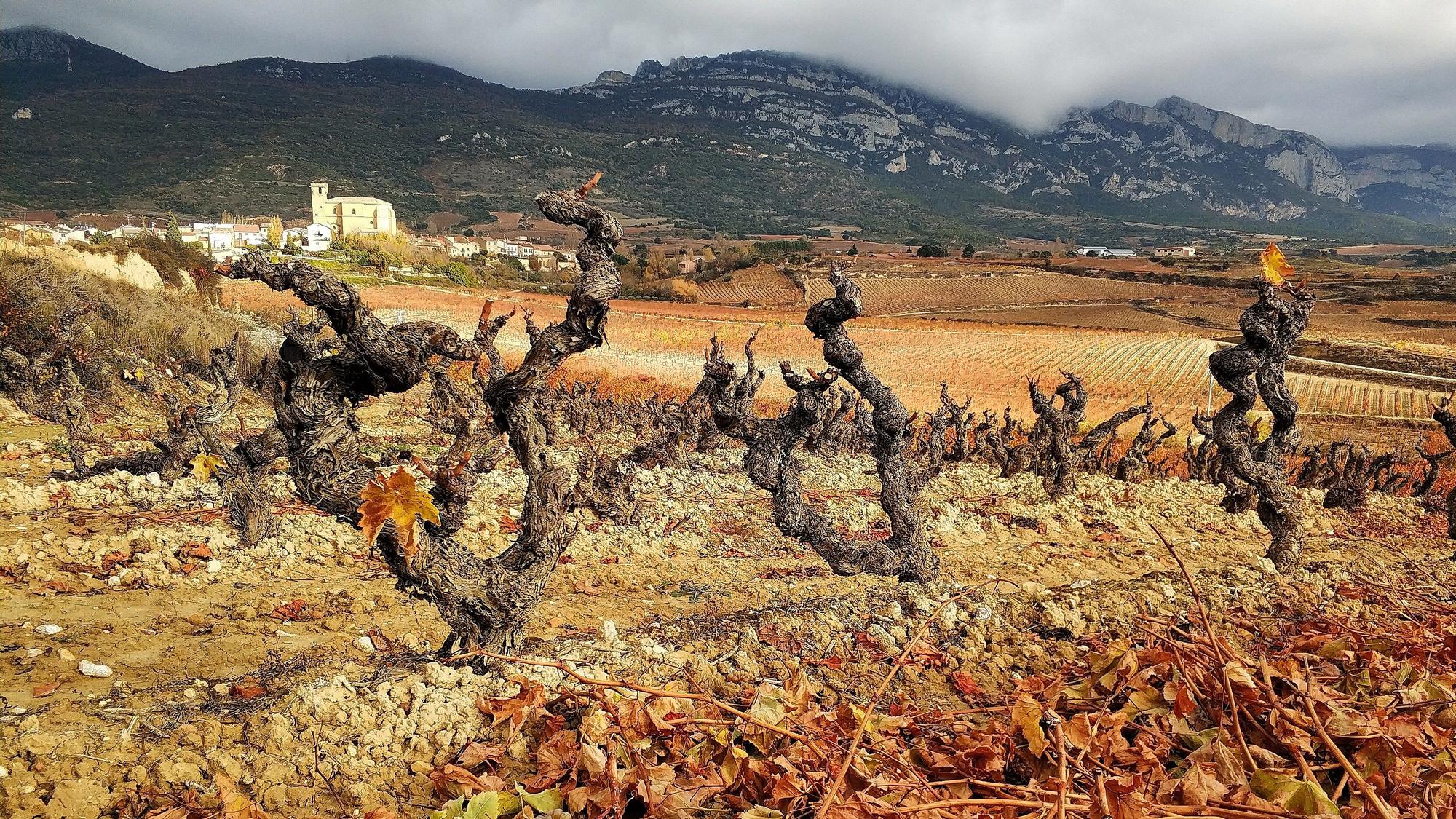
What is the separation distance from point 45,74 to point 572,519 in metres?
174

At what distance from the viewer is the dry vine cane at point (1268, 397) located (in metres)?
6.39

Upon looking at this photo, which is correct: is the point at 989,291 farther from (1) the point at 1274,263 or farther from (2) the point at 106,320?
(1) the point at 1274,263

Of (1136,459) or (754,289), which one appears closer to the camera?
(1136,459)

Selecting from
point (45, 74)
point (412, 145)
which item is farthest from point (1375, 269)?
point (45, 74)

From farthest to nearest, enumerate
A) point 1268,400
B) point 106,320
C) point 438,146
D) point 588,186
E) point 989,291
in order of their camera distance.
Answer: point 438,146, point 989,291, point 106,320, point 1268,400, point 588,186

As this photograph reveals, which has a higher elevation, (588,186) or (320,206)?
(320,206)

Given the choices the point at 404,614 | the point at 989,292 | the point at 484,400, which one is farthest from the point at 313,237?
the point at 484,400

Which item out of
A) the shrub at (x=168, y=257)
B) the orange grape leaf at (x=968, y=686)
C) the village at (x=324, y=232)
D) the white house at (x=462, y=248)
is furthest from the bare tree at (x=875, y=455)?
the white house at (x=462, y=248)

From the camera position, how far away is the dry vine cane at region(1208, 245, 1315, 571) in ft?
21.0

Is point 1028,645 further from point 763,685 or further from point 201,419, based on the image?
point 201,419

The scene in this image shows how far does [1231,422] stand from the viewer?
6797mm

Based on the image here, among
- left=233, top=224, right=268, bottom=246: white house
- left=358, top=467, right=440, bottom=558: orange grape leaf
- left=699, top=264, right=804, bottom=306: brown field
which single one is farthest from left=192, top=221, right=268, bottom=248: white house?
left=358, top=467, right=440, bottom=558: orange grape leaf

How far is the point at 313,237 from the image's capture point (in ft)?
191

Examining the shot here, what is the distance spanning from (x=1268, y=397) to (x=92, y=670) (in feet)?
28.5
